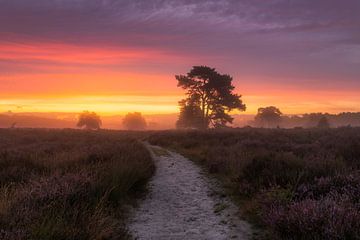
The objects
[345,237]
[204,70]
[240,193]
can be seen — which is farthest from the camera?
[204,70]

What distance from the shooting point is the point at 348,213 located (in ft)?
16.5

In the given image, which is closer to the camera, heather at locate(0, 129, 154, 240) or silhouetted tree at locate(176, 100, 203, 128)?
heather at locate(0, 129, 154, 240)

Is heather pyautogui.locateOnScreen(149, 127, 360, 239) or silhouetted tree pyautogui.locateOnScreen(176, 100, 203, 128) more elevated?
silhouetted tree pyautogui.locateOnScreen(176, 100, 203, 128)

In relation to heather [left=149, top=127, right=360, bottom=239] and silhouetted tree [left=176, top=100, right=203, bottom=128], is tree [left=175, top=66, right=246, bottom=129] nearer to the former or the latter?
silhouetted tree [left=176, top=100, right=203, bottom=128]

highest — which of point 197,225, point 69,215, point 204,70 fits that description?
point 204,70

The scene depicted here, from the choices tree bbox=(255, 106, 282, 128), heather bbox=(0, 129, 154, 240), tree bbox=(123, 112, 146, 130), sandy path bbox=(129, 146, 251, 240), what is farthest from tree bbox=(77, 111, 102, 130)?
heather bbox=(0, 129, 154, 240)

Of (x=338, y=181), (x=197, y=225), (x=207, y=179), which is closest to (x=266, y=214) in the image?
(x=197, y=225)

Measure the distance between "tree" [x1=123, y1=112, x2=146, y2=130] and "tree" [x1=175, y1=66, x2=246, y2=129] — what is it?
88204 millimetres

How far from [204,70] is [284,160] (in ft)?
120

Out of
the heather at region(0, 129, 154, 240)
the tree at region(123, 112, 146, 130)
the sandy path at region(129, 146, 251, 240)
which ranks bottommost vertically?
the sandy path at region(129, 146, 251, 240)

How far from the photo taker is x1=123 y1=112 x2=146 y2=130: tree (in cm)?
13525

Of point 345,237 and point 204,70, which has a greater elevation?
point 204,70

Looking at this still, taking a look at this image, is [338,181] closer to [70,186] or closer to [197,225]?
[197,225]

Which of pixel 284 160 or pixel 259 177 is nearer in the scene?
pixel 259 177
